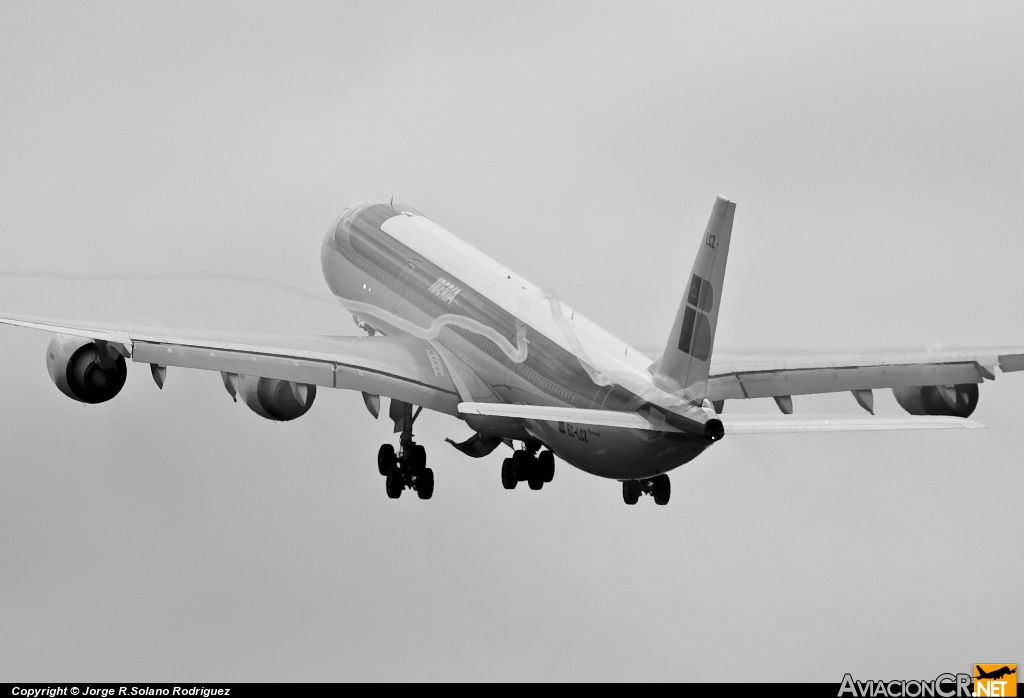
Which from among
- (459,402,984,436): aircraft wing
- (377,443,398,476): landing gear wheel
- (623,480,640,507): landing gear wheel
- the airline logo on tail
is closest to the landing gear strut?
(377,443,398,476): landing gear wheel

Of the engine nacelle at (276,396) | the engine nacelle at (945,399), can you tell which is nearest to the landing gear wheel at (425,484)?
the engine nacelle at (276,396)

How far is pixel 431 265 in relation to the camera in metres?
50.3

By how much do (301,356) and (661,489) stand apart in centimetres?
876

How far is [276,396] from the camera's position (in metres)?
46.5

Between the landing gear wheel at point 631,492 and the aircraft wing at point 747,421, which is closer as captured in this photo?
the aircraft wing at point 747,421

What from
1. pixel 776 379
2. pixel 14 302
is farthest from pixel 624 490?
pixel 14 302

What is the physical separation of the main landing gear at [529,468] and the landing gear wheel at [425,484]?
1.70 metres

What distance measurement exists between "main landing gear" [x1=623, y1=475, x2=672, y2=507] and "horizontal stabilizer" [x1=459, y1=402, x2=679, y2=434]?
703cm

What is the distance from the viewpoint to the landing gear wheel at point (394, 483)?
161ft

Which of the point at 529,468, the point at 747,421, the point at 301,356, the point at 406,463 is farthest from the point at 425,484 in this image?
the point at 747,421

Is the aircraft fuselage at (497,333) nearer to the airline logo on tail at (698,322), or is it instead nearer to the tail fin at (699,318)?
the tail fin at (699,318)

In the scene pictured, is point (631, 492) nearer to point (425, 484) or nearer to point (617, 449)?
point (425, 484)

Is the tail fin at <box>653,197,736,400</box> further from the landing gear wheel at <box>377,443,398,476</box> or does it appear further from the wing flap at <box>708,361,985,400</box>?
the landing gear wheel at <box>377,443,398,476</box>

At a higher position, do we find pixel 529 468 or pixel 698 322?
pixel 698 322
